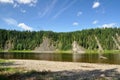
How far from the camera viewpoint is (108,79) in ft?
80.1

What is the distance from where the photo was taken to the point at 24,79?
24.5m

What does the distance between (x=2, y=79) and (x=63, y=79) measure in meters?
6.96

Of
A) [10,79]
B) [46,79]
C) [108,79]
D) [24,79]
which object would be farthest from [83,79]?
[10,79]

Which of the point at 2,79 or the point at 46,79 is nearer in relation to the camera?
the point at 2,79

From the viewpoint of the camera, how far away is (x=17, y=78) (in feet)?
82.1

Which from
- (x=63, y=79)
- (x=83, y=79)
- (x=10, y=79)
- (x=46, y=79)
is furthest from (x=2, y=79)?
(x=83, y=79)

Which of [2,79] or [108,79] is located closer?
[2,79]

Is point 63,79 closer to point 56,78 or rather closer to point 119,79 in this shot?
point 56,78

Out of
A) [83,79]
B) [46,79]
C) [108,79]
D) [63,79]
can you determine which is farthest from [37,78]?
[108,79]

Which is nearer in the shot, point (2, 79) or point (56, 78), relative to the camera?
point (2, 79)

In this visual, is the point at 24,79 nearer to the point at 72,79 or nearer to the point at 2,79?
the point at 2,79

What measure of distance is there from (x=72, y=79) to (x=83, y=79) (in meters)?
1.31

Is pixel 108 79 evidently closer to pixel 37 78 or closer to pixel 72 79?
pixel 72 79

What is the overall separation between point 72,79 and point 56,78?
1.94 m
